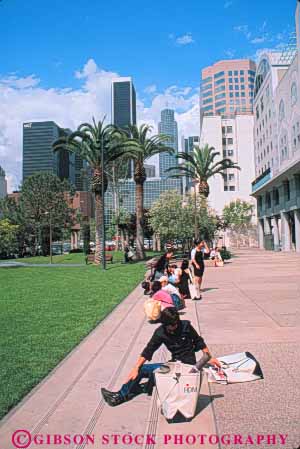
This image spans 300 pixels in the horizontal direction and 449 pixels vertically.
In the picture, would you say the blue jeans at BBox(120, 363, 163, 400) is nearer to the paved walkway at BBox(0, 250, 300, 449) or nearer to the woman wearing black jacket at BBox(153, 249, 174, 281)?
the paved walkway at BBox(0, 250, 300, 449)

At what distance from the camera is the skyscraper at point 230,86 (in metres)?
131

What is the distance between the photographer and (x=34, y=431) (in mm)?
3760

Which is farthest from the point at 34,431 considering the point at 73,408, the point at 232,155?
the point at 232,155

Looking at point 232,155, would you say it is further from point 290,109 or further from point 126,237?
point 290,109

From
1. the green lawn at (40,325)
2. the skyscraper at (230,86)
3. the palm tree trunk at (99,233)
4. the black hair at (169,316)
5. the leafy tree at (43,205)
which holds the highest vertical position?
the skyscraper at (230,86)

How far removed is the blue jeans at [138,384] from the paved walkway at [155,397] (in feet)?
0.32

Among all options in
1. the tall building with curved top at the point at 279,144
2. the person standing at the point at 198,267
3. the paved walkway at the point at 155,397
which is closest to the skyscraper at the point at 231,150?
the tall building with curved top at the point at 279,144

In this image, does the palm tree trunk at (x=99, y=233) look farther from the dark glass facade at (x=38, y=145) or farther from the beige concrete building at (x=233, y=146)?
the dark glass facade at (x=38, y=145)

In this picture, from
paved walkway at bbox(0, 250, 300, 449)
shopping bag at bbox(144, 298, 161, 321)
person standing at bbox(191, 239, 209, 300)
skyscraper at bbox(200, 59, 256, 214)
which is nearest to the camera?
paved walkway at bbox(0, 250, 300, 449)

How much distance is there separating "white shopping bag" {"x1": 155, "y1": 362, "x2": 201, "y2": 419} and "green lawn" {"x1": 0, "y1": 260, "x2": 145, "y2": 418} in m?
1.62

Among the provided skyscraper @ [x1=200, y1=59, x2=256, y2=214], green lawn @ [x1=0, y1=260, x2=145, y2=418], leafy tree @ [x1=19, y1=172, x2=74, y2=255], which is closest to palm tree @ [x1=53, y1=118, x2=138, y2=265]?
green lawn @ [x1=0, y1=260, x2=145, y2=418]

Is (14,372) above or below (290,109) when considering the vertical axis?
below

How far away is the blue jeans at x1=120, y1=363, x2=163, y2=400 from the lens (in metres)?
4.39

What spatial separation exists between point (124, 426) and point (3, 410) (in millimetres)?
1277
